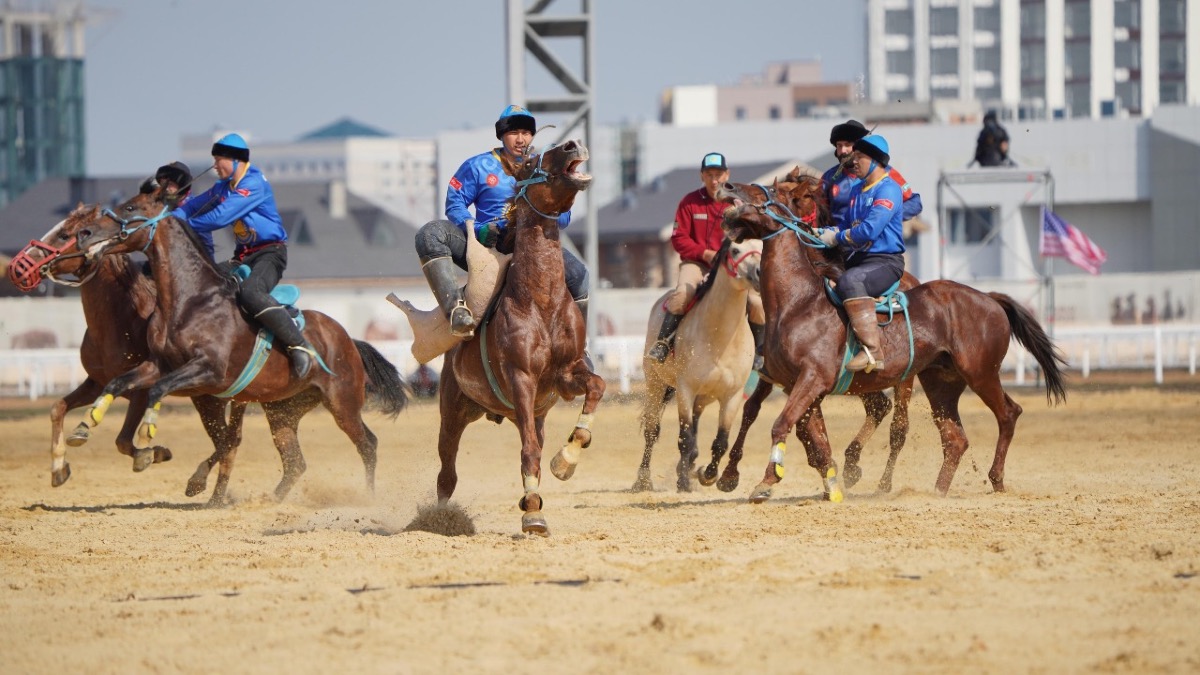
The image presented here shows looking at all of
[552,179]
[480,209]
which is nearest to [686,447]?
[480,209]

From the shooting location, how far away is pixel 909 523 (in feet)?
29.0

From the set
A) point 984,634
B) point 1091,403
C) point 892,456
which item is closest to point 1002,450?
point 892,456

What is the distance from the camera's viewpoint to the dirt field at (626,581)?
19.0 ft

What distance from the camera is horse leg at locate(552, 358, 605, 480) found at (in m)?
8.67

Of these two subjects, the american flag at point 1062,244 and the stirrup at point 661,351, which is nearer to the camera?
the stirrup at point 661,351

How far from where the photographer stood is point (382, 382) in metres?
12.7

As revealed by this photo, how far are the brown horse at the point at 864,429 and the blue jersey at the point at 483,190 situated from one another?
2.31m

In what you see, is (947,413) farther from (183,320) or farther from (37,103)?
(37,103)

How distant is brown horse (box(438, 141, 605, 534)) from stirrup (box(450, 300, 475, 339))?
0.11 m

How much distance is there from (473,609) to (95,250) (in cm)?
582

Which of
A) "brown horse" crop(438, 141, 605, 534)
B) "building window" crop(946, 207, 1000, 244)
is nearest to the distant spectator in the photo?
"brown horse" crop(438, 141, 605, 534)

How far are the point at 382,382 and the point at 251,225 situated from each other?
1.91 metres

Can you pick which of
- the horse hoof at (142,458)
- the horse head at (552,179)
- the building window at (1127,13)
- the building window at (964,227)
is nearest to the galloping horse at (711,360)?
the horse head at (552,179)

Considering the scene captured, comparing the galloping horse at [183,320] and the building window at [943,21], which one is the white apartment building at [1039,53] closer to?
the building window at [943,21]
